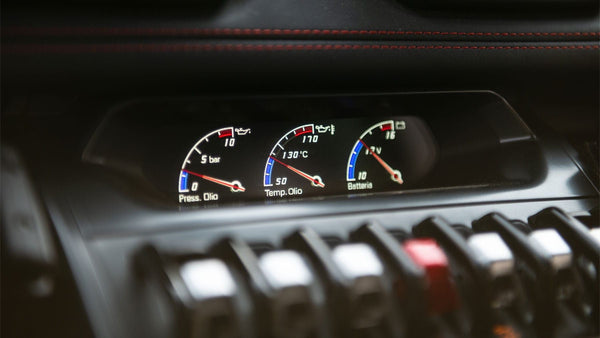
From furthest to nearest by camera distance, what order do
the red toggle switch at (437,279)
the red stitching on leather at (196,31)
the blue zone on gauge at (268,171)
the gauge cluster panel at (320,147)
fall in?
the blue zone on gauge at (268,171), the gauge cluster panel at (320,147), the red toggle switch at (437,279), the red stitching on leather at (196,31)

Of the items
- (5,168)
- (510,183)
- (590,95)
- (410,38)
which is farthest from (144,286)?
(590,95)

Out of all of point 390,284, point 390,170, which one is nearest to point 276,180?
point 390,170

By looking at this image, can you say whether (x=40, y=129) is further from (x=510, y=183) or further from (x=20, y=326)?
(x=510, y=183)

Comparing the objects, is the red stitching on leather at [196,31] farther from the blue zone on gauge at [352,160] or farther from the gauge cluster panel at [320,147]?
the blue zone on gauge at [352,160]

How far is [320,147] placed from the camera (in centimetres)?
124

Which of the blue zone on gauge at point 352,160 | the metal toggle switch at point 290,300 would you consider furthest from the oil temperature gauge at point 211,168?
the metal toggle switch at point 290,300

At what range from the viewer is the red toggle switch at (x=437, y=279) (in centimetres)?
87

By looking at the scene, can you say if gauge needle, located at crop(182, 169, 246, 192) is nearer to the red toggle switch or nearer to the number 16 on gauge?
the number 16 on gauge

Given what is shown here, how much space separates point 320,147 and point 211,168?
242mm

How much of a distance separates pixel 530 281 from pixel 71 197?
2.51 feet

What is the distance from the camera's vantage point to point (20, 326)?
81cm

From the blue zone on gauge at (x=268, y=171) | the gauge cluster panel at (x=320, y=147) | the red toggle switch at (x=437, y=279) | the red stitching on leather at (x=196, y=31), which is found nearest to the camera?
the red stitching on leather at (x=196, y=31)

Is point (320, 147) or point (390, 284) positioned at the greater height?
point (320, 147)

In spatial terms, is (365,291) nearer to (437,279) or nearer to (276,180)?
(437,279)
